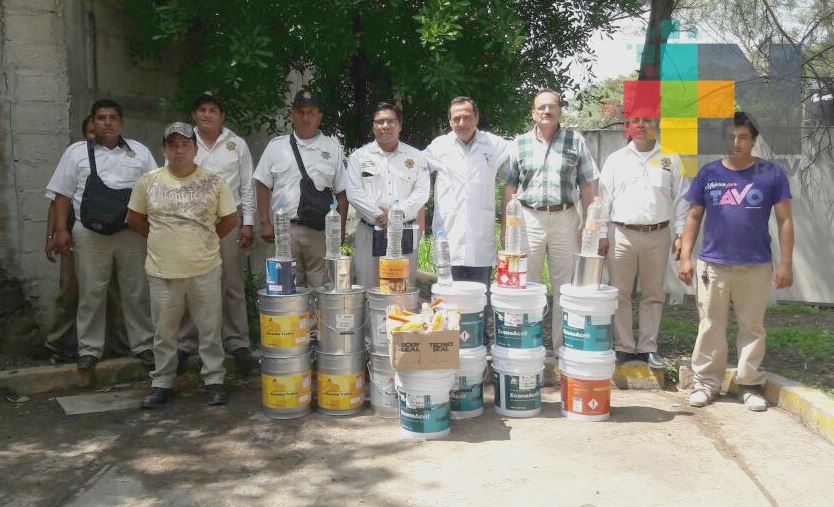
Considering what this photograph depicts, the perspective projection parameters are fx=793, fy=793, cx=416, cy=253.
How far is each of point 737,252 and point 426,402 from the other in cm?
240

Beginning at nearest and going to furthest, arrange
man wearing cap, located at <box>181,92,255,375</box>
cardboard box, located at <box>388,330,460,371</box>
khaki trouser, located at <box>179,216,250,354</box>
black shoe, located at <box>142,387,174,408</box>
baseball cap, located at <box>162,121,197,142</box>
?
cardboard box, located at <box>388,330,460,371</box> < baseball cap, located at <box>162,121,197,142</box> < black shoe, located at <box>142,387,174,408</box> < man wearing cap, located at <box>181,92,255,375</box> < khaki trouser, located at <box>179,216,250,354</box>

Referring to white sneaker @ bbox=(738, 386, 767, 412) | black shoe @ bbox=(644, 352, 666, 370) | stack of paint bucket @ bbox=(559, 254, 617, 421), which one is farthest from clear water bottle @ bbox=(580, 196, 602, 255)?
white sneaker @ bbox=(738, 386, 767, 412)

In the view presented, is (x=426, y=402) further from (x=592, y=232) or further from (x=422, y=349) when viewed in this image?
(x=592, y=232)

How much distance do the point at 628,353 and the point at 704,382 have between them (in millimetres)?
620

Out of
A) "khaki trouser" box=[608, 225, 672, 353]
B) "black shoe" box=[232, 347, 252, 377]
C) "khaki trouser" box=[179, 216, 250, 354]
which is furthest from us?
"black shoe" box=[232, 347, 252, 377]

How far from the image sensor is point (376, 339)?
17.7 ft

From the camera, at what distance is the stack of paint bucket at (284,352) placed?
534 centimetres

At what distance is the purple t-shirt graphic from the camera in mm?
5430

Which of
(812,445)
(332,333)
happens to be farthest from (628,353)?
(332,333)

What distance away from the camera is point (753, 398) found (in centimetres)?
560

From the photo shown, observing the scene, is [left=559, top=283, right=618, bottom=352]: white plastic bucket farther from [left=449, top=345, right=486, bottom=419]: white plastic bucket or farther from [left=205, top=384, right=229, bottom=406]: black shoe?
[left=205, top=384, right=229, bottom=406]: black shoe

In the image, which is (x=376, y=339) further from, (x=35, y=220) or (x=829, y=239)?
(x=829, y=239)

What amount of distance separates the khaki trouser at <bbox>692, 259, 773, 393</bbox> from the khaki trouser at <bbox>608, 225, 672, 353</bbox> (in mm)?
310
